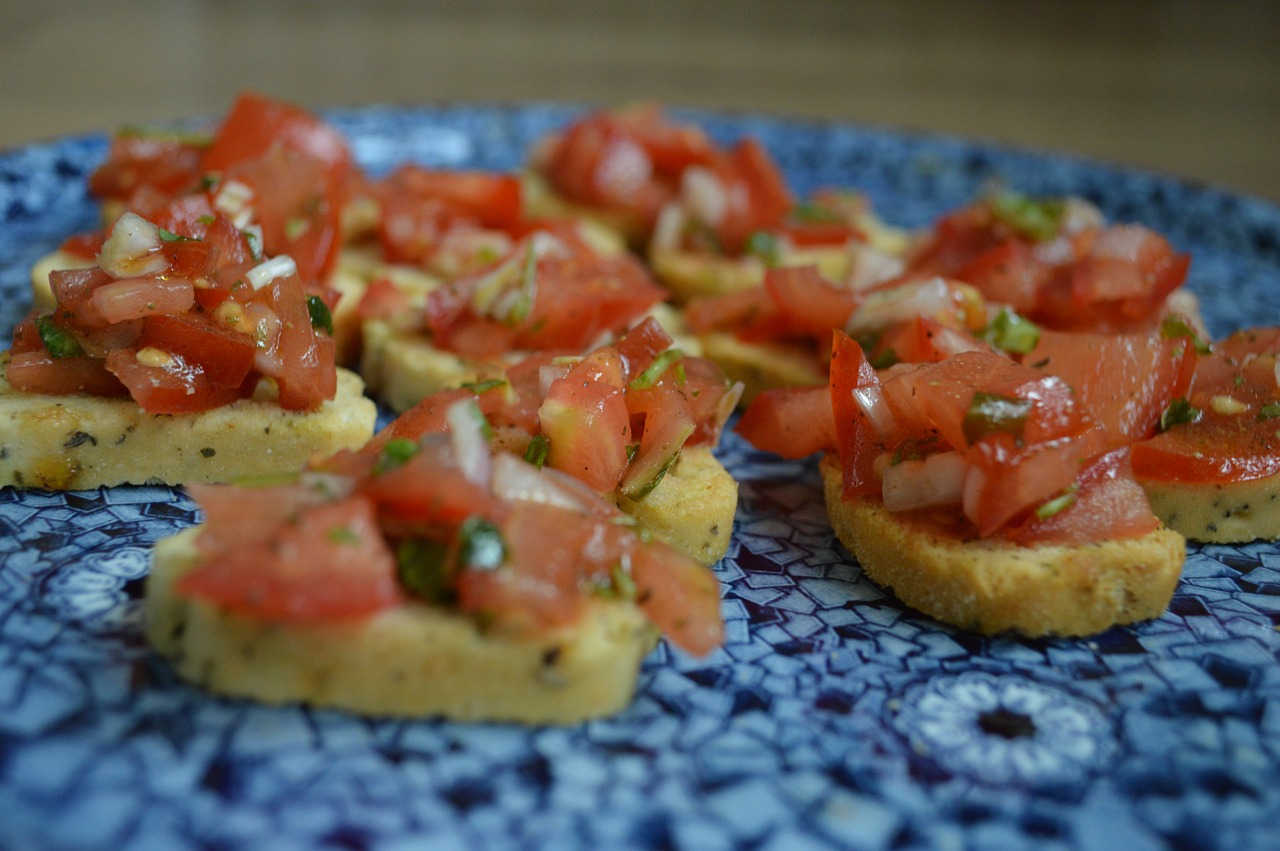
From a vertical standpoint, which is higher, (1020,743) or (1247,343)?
(1247,343)

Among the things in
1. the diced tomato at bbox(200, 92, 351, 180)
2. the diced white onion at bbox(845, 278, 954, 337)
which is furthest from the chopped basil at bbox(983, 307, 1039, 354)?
the diced tomato at bbox(200, 92, 351, 180)

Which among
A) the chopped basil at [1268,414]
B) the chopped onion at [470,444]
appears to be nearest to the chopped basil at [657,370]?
the chopped onion at [470,444]

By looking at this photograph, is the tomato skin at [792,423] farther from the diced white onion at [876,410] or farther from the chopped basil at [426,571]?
the chopped basil at [426,571]

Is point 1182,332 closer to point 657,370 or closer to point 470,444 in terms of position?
point 657,370

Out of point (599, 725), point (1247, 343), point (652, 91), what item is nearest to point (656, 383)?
point (599, 725)

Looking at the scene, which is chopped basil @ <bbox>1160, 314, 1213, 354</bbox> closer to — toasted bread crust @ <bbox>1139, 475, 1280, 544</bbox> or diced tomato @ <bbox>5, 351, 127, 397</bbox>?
toasted bread crust @ <bbox>1139, 475, 1280, 544</bbox>

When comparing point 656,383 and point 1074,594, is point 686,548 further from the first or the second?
point 1074,594

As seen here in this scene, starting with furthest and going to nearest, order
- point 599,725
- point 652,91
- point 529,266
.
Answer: point 652,91, point 529,266, point 599,725
